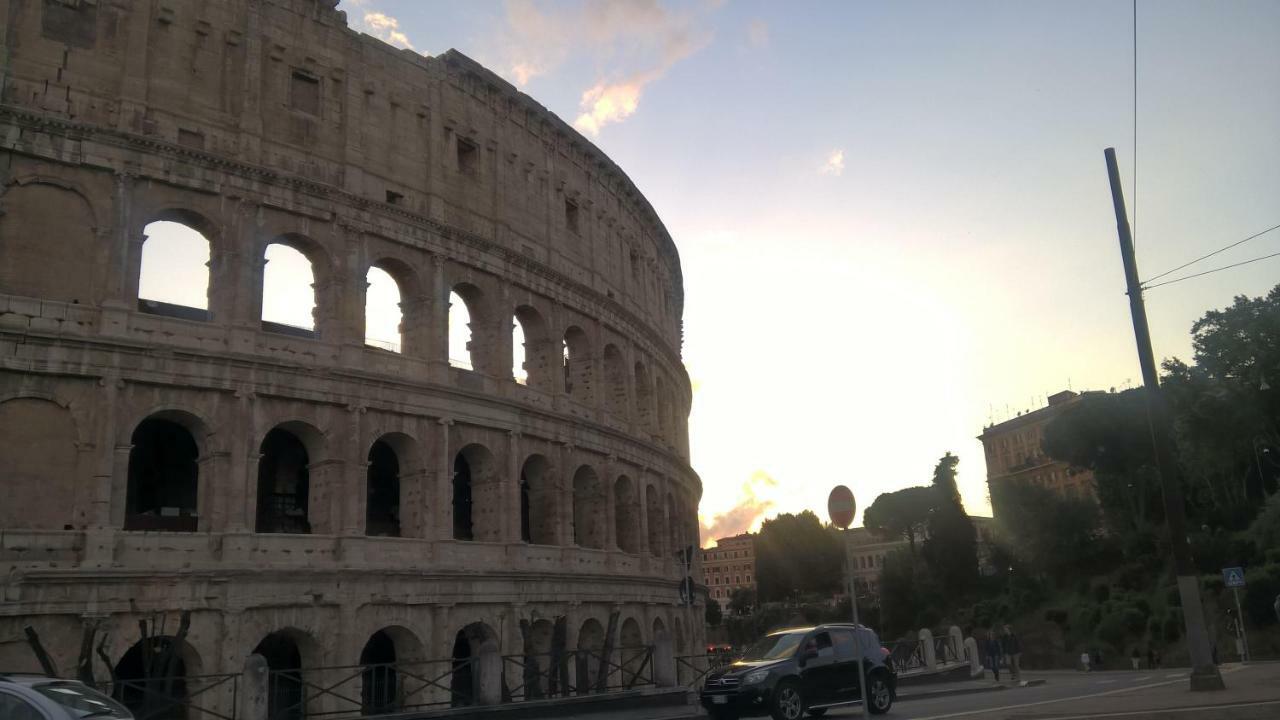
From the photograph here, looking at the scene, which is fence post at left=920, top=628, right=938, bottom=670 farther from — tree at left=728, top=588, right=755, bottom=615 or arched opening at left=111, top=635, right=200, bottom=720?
tree at left=728, top=588, right=755, bottom=615

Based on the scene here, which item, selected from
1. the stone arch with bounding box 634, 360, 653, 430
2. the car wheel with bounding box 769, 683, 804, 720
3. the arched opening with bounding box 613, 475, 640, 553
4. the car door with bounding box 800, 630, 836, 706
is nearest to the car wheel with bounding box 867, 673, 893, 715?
the car door with bounding box 800, 630, 836, 706

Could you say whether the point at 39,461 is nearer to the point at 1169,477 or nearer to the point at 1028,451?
the point at 1169,477

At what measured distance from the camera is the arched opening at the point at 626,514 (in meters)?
32.6

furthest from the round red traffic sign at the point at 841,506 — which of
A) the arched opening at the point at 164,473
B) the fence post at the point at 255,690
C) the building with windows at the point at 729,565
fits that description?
the building with windows at the point at 729,565

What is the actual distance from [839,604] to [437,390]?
72300mm

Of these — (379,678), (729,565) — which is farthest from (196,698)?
(729,565)

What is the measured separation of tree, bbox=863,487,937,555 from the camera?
89062 mm

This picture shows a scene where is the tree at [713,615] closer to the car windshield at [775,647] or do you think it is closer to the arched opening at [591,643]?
the arched opening at [591,643]

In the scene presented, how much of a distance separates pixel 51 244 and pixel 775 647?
1627 cm

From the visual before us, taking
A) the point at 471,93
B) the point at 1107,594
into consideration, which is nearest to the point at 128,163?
the point at 471,93

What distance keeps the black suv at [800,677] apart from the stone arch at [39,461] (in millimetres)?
12785

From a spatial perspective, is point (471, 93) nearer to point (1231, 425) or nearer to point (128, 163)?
point (128, 163)

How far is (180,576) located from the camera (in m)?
19.5

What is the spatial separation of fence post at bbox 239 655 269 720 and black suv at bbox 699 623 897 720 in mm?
7073
